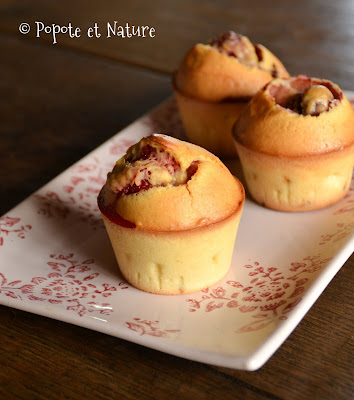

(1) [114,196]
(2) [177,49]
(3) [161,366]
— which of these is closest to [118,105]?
(2) [177,49]

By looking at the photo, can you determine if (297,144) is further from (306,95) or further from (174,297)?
(174,297)

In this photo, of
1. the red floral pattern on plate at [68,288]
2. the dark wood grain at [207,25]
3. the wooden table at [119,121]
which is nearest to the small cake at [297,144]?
the wooden table at [119,121]

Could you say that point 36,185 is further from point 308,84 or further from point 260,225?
point 308,84

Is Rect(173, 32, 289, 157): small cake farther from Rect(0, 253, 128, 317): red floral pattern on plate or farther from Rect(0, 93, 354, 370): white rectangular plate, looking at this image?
Rect(0, 253, 128, 317): red floral pattern on plate

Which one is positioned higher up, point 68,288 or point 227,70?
point 227,70

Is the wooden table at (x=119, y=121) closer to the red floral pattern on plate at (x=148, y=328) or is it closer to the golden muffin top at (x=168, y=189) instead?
the red floral pattern on plate at (x=148, y=328)

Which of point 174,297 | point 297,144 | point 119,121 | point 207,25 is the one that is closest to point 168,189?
point 174,297
